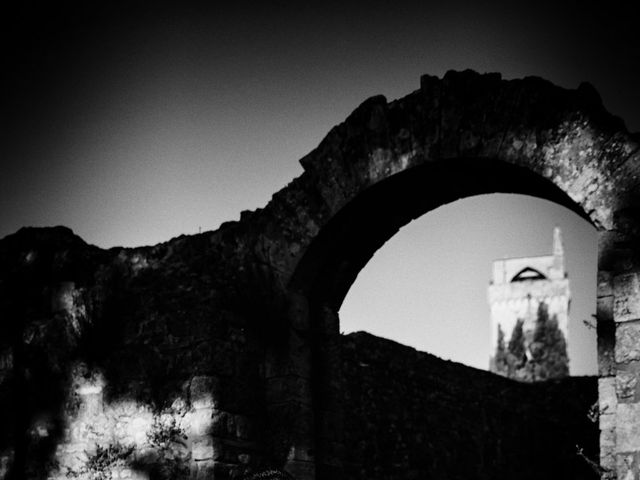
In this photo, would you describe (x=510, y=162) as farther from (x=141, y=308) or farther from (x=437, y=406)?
(x=437, y=406)

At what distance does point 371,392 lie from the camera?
1075cm

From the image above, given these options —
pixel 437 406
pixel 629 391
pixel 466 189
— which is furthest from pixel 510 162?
pixel 437 406

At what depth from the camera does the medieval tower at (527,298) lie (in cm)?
4856

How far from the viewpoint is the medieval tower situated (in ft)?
159

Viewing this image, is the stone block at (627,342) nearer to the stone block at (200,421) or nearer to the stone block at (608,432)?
the stone block at (608,432)

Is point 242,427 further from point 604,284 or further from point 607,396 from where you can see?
point 604,284

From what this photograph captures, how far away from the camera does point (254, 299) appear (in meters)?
6.65

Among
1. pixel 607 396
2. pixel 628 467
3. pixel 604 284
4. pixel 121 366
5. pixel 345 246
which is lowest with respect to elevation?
pixel 628 467

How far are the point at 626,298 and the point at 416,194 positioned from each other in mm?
1997

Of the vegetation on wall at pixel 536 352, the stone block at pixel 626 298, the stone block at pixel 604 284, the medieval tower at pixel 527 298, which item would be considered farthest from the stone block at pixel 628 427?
the medieval tower at pixel 527 298

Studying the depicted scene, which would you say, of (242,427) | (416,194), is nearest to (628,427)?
(416,194)

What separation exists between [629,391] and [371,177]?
2.32 metres

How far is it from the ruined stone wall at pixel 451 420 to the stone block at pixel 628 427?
471 cm

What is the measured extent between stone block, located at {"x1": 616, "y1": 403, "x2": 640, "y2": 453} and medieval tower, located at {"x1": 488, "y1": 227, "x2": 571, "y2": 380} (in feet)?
134
